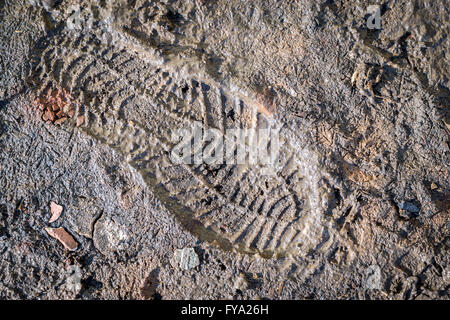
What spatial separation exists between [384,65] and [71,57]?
221cm

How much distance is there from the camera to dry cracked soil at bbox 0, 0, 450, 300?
2379mm

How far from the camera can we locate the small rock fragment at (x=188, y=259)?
2.40 meters

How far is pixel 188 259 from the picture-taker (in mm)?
2406

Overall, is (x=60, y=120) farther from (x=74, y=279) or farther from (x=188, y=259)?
(x=188, y=259)

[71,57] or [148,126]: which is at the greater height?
[71,57]

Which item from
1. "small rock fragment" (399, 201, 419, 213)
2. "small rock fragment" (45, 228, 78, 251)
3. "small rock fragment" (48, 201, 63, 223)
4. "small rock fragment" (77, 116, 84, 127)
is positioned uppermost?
"small rock fragment" (399, 201, 419, 213)

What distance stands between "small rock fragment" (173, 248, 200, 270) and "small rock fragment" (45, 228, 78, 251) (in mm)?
756

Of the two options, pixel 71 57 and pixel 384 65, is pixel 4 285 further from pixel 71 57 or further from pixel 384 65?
pixel 384 65

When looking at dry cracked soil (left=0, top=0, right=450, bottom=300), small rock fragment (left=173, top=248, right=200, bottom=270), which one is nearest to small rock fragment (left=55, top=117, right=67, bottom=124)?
dry cracked soil (left=0, top=0, right=450, bottom=300)

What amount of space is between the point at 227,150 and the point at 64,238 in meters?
1.29

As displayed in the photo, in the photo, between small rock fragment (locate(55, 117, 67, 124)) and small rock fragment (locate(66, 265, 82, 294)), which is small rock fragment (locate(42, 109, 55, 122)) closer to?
small rock fragment (locate(55, 117, 67, 124))

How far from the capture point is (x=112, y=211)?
251 cm

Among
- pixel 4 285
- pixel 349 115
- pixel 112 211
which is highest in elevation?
pixel 349 115

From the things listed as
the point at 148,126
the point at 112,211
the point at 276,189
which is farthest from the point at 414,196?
the point at 112,211
